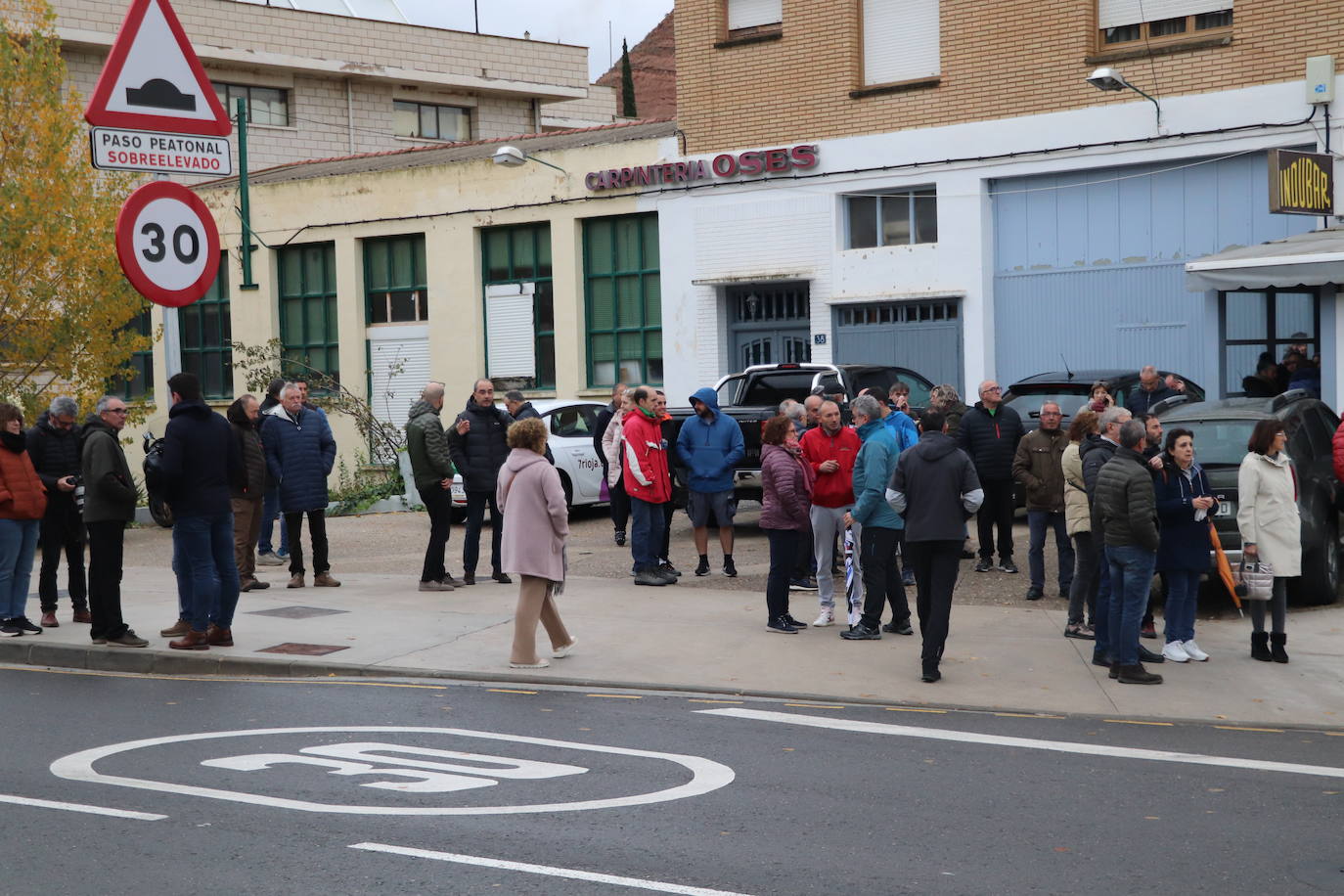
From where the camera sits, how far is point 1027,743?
27.1 ft

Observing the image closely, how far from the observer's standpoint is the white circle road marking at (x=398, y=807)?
6.71m

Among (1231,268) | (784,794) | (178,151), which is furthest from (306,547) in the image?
(784,794)

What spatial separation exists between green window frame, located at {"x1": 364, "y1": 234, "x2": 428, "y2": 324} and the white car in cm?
898

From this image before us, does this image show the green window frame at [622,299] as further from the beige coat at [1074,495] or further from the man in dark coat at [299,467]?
the beige coat at [1074,495]

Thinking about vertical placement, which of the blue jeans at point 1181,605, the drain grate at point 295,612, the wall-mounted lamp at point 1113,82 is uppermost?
the wall-mounted lamp at point 1113,82

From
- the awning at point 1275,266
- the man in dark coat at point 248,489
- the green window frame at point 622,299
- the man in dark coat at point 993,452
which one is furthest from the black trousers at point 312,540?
the green window frame at point 622,299

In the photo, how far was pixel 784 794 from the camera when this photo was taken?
707cm

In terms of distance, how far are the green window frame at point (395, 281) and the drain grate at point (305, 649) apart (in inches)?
680

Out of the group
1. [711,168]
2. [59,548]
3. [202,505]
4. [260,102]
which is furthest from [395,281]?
[202,505]

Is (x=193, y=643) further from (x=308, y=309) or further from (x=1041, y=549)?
(x=308, y=309)

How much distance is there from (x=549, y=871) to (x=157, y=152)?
19.0ft

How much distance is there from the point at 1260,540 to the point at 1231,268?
658 centimetres

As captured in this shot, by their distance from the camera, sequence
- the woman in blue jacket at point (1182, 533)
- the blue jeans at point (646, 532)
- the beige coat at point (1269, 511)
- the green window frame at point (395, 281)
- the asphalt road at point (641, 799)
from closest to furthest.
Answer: the asphalt road at point (641, 799)
the woman in blue jacket at point (1182, 533)
the beige coat at point (1269, 511)
the blue jeans at point (646, 532)
the green window frame at point (395, 281)

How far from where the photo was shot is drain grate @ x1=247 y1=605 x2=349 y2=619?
41.8ft
